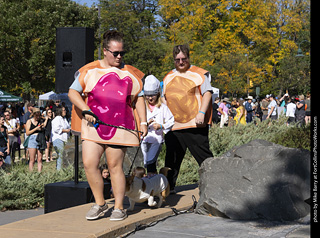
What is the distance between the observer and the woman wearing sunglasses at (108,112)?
5.38 metres

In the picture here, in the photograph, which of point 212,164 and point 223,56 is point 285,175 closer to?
point 212,164

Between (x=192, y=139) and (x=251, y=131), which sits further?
(x=251, y=131)

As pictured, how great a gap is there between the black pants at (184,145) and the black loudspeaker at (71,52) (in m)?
1.41

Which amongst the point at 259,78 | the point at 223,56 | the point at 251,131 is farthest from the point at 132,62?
the point at 251,131

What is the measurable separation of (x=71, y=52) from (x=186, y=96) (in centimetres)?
152

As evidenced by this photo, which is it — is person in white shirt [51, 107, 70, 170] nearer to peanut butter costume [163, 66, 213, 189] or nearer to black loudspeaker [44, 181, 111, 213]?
black loudspeaker [44, 181, 111, 213]

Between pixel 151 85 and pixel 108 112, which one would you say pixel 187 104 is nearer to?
pixel 151 85

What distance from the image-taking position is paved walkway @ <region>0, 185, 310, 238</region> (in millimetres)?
4965

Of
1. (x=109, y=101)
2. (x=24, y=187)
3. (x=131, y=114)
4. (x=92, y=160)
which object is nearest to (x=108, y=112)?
(x=109, y=101)

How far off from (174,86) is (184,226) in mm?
1929

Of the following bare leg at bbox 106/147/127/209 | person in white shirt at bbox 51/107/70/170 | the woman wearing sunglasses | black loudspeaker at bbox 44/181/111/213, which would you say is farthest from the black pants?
person in white shirt at bbox 51/107/70/170

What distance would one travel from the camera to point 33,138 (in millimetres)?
13055

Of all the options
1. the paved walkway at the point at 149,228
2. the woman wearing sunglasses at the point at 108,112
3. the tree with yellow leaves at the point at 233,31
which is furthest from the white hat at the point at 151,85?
the tree with yellow leaves at the point at 233,31

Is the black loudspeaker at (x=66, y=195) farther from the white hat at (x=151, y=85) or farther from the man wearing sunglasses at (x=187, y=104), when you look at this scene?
the white hat at (x=151, y=85)
